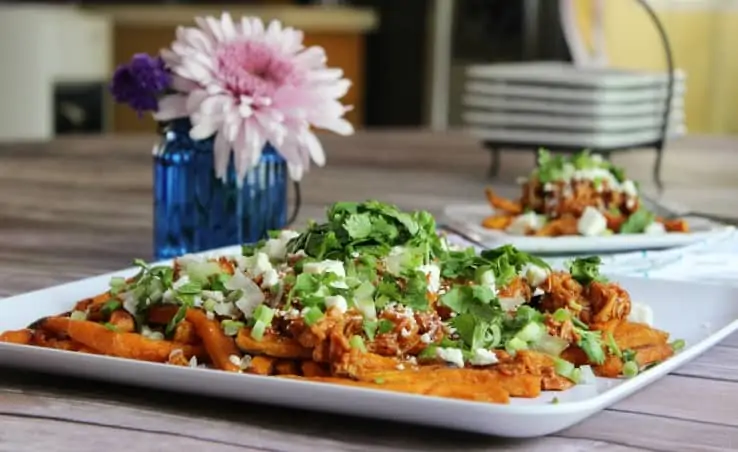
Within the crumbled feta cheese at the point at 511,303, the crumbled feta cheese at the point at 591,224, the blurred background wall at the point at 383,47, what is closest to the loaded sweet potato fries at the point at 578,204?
the crumbled feta cheese at the point at 591,224

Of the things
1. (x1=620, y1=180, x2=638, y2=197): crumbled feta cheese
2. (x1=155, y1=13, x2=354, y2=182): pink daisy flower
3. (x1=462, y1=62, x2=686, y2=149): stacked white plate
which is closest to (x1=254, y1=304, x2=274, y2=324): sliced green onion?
(x1=155, y1=13, x2=354, y2=182): pink daisy flower

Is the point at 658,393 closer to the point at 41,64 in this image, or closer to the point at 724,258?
the point at 724,258

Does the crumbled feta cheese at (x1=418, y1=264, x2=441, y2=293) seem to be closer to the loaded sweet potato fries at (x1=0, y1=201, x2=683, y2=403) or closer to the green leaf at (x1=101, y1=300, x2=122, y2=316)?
the loaded sweet potato fries at (x1=0, y1=201, x2=683, y2=403)

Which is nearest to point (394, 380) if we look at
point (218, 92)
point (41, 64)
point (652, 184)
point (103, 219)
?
point (218, 92)

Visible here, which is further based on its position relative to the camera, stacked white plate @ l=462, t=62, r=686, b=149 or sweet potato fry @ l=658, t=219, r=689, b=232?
stacked white plate @ l=462, t=62, r=686, b=149

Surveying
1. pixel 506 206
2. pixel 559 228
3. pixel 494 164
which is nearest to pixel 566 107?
pixel 494 164

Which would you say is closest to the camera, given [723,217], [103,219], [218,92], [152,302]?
[152,302]
